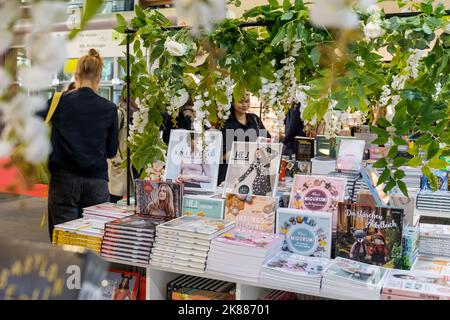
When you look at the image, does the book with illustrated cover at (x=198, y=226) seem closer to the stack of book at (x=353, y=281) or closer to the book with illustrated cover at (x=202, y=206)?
the book with illustrated cover at (x=202, y=206)

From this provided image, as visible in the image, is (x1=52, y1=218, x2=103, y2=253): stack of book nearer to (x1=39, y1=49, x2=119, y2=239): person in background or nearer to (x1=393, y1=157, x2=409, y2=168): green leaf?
(x1=39, y1=49, x2=119, y2=239): person in background

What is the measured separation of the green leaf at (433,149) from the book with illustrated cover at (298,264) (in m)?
0.62

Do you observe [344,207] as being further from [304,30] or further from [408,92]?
[304,30]

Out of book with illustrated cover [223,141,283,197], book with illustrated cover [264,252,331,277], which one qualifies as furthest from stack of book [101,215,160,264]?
book with illustrated cover [264,252,331,277]

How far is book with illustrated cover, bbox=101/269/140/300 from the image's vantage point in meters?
2.48

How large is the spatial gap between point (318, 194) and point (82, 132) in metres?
1.51

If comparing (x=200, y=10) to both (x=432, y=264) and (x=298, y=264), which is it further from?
(x=432, y=264)

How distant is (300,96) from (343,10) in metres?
2.05

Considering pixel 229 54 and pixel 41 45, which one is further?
pixel 229 54

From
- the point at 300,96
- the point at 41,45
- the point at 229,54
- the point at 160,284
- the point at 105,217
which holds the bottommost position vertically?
the point at 160,284

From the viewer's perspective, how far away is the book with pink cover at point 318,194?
232cm

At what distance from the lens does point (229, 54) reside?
7.29 ft

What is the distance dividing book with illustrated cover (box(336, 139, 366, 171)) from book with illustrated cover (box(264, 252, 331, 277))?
1.74 meters
